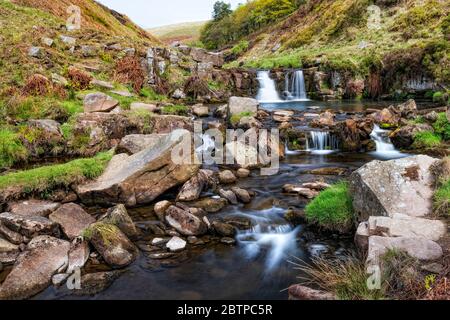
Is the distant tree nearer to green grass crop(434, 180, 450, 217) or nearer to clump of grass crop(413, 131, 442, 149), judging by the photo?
clump of grass crop(413, 131, 442, 149)

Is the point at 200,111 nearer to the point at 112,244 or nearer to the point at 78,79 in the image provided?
the point at 78,79

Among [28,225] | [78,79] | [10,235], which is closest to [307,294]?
[28,225]

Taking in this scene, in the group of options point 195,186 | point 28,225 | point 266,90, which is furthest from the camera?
point 266,90

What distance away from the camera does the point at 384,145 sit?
13.0 metres

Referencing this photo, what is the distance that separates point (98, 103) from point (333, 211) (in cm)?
1039

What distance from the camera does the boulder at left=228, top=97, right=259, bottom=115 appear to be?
1561 centimetres

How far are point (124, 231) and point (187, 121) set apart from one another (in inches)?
312

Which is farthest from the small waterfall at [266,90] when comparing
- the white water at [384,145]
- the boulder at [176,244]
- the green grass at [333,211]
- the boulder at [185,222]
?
the boulder at [176,244]

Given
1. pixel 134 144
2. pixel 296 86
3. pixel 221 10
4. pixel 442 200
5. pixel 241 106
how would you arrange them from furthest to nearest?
pixel 221 10, pixel 296 86, pixel 241 106, pixel 134 144, pixel 442 200

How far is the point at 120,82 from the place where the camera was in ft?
60.1

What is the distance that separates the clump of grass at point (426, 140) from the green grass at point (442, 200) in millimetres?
6557

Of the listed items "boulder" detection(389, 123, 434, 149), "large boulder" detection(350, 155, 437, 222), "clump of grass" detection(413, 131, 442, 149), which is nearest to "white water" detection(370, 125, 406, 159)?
"boulder" detection(389, 123, 434, 149)

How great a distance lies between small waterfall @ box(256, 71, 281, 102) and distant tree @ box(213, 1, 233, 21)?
71005mm
